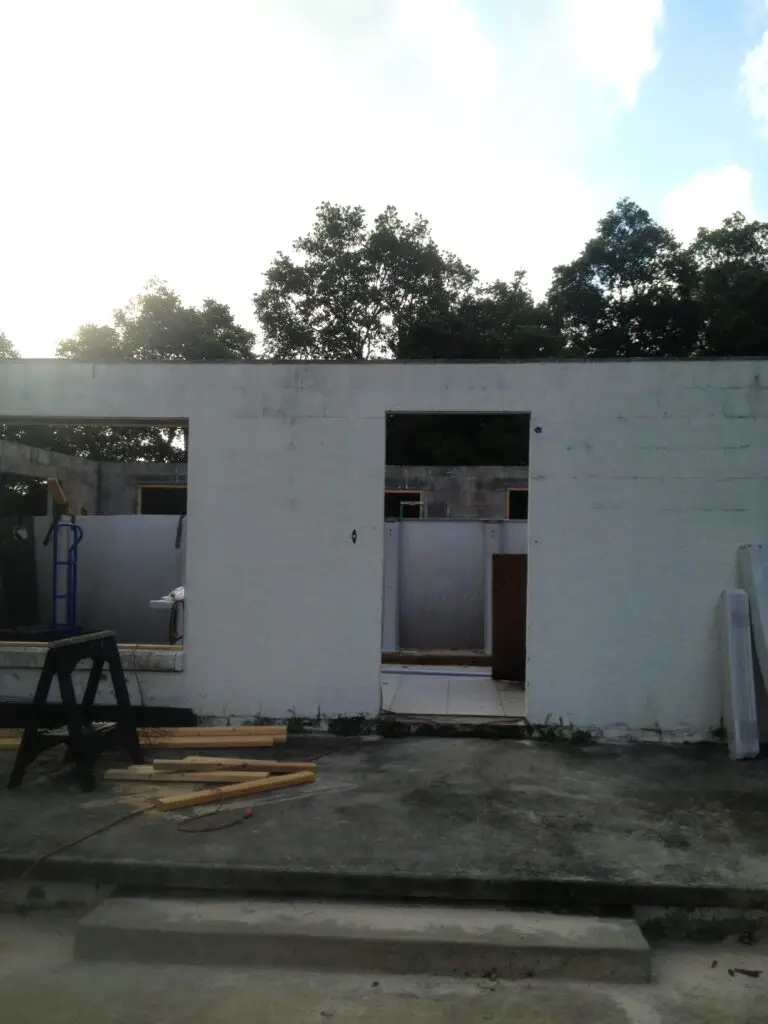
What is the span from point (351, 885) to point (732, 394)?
4.95 meters

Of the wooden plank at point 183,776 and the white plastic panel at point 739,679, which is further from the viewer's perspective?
the white plastic panel at point 739,679

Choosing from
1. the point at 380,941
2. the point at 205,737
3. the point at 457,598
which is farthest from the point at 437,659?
the point at 380,941

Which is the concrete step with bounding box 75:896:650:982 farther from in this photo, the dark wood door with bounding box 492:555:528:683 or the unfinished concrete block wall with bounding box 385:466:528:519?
the unfinished concrete block wall with bounding box 385:466:528:519

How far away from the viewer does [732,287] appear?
24703 millimetres

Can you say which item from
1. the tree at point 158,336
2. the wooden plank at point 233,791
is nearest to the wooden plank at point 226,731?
the wooden plank at point 233,791

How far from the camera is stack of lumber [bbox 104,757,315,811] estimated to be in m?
5.25

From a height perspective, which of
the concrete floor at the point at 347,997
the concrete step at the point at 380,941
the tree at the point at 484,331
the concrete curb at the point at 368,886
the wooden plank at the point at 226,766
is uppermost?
the tree at the point at 484,331

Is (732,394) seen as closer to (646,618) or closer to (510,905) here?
(646,618)

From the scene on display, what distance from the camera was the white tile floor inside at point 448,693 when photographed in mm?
7211

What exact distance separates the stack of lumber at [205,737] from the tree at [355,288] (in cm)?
2255

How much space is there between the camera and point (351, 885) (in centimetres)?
392

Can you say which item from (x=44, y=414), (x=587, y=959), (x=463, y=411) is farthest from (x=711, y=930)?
(x=44, y=414)

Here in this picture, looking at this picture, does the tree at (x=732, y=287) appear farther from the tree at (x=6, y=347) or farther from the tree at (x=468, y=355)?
the tree at (x=6, y=347)

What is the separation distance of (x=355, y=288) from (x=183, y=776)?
987 inches
